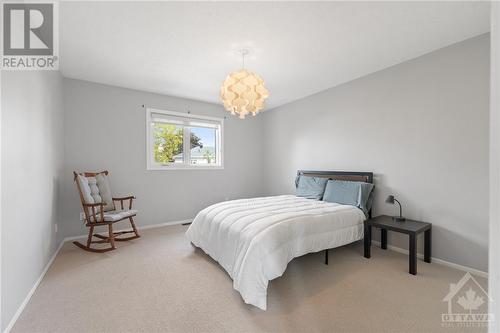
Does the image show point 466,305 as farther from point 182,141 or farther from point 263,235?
point 182,141

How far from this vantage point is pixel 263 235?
2.06 metres

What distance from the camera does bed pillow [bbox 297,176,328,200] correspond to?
371cm

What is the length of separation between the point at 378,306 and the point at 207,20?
2975mm

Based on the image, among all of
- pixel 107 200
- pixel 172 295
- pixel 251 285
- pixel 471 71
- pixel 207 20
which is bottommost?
pixel 172 295

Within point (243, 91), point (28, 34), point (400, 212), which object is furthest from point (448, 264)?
point (28, 34)

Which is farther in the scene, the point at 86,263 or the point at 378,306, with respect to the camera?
the point at 86,263

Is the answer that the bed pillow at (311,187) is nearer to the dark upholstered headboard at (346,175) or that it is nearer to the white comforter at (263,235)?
the dark upholstered headboard at (346,175)

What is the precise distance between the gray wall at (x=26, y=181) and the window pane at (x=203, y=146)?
88.6 inches

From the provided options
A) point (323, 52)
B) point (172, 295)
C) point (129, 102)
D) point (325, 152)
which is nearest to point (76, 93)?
point (129, 102)

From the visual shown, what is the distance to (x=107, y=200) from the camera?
3398 millimetres

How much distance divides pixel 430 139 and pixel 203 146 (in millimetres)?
3862

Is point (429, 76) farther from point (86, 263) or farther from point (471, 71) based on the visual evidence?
point (86, 263)

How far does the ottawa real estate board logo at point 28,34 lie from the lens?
1.73m

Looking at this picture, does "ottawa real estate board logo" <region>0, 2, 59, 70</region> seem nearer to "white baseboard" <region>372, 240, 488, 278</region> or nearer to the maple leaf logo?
the maple leaf logo
